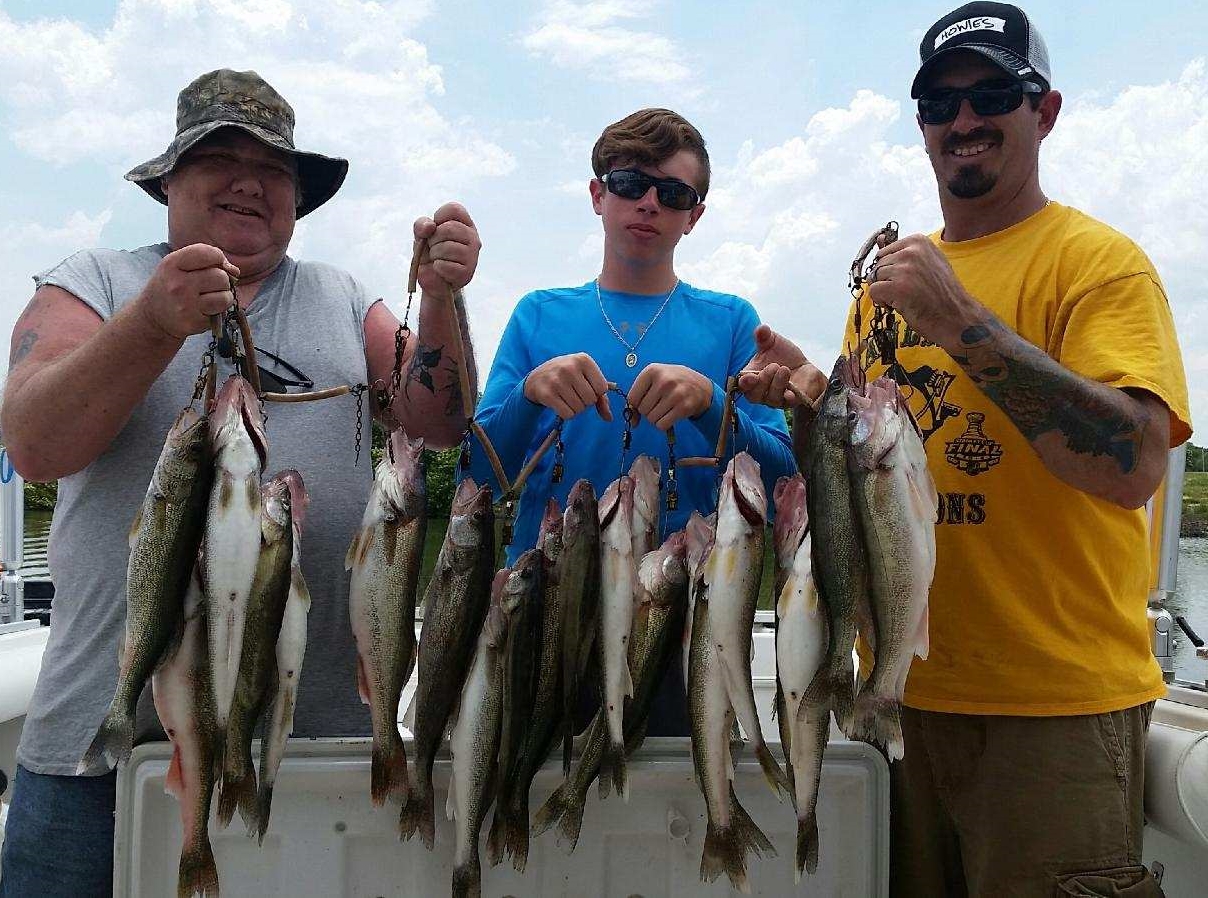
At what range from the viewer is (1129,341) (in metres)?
2.58

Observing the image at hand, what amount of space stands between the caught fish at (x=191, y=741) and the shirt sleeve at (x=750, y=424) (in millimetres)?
1526

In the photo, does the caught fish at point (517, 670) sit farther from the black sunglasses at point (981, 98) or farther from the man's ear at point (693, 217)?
the black sunglasses at point (981, 98)

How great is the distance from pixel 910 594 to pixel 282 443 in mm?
1863

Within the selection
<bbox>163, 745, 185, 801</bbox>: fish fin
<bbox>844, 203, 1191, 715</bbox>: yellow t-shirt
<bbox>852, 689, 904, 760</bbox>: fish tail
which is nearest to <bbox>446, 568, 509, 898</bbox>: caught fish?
<bbox>163, 745, 185, 801</bbox>: fish fin

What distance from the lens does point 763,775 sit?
2.57m

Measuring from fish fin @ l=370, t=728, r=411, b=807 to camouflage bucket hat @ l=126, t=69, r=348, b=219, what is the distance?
182cm

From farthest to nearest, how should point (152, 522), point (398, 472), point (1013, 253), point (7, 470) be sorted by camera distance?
point (7, 470) → point (1013, 253) → point (398, 472) → point (152, 522)

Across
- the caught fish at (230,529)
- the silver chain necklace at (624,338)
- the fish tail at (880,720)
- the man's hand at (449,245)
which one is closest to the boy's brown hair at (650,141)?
the silver chain necklace at (624,338)

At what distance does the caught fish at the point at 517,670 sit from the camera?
2.55 meters

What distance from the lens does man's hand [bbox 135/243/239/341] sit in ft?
7.25

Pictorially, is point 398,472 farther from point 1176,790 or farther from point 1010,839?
point 1176,790

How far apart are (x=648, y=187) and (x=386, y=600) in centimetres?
166

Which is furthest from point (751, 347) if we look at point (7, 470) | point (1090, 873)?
point (7, 470)

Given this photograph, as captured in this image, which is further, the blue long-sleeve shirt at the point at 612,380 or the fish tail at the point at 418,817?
the blue long-sleeve shirt at the point at 612,380
